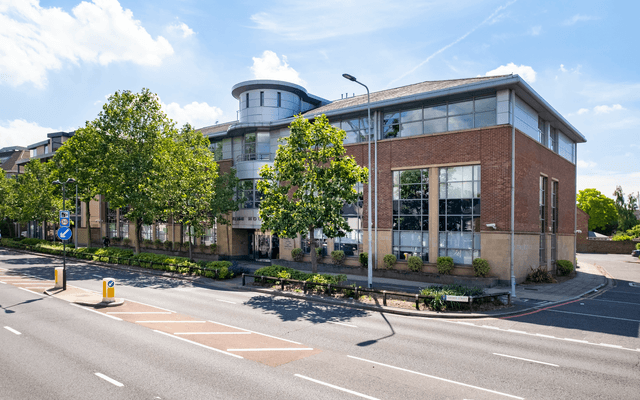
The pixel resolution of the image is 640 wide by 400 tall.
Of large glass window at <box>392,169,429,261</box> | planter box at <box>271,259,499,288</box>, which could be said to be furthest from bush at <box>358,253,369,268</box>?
large glass window at <box>392,169,429,261</box>

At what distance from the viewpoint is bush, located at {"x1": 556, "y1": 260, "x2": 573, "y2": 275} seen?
3008 cm

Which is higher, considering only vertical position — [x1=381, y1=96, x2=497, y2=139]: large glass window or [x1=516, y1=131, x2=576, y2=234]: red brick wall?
[x1=381, y1=96, x2=497, y2=139]: large glass window

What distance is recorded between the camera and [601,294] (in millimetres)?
23219

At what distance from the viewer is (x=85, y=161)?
122 feet

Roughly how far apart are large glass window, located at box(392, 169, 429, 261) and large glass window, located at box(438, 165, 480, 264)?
3.65 feet

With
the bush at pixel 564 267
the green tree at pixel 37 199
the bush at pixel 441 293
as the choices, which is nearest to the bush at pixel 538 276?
the bush at pixel 564 267

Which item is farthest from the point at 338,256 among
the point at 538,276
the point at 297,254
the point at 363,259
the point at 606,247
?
the point at 606,247

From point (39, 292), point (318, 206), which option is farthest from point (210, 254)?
point (318, 206)

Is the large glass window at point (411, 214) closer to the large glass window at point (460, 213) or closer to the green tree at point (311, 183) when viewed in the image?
the large glass window at point (460, 213)

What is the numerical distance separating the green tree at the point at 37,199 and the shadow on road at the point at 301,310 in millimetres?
40045

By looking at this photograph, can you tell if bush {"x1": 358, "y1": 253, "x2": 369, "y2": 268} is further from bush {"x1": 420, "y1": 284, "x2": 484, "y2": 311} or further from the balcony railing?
the balcony railing

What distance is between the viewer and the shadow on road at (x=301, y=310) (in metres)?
15.6

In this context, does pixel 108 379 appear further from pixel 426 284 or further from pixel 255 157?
pixel 255 157

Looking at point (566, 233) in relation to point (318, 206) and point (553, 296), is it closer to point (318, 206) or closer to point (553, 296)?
point (553, 296)
